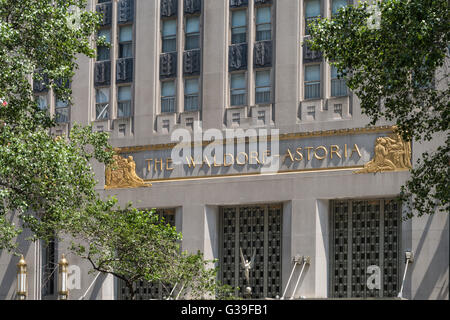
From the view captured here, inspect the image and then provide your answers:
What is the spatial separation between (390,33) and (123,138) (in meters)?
23.1

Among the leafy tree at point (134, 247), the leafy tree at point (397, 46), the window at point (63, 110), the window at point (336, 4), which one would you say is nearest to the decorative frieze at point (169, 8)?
the window at point (63, 110)

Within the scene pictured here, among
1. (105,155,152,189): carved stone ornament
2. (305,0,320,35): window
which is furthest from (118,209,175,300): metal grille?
(305,0,320,35): window

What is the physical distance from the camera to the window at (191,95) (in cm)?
4234

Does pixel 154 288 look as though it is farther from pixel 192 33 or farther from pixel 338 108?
pixel 338 108

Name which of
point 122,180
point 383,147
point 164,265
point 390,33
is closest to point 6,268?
point 122,180

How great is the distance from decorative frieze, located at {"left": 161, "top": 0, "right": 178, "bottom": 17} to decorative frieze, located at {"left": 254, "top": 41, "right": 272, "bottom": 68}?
4.89m

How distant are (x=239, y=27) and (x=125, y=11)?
6269mm

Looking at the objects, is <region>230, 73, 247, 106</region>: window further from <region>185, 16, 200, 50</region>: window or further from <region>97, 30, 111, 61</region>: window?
<region>97, 30, 111, 61</region>: window

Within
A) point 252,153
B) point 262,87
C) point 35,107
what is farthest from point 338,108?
point 35,107

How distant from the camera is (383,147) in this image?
37094 mm

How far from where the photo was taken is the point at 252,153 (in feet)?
131

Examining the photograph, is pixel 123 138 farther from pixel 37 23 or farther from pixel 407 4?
pixel 407 4

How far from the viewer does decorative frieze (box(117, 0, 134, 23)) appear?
4438cm
